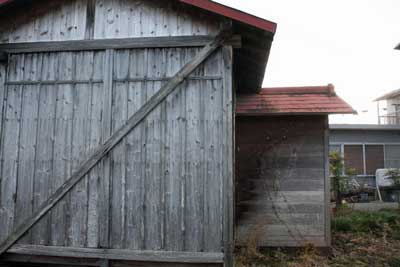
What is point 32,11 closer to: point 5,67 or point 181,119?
point 5,67

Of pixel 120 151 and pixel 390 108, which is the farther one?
pixel 390 108

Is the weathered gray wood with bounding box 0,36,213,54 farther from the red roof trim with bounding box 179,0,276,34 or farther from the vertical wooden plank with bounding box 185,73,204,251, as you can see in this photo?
the vertical wooden plank with bounding box 185,73,204,251

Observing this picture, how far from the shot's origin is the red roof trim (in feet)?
14.4

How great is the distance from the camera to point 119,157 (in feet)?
15.2

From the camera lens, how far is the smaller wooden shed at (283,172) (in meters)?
6.56

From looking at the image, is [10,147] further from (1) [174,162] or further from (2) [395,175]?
(2) [395,175]

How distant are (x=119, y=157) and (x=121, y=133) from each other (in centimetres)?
36

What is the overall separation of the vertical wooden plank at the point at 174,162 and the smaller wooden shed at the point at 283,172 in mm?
2277

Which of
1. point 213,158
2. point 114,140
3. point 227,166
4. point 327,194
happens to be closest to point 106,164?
point 114,140

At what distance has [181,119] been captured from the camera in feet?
15.1

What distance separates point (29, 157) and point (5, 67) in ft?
4.88

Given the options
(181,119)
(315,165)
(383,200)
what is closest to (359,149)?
(383,200)

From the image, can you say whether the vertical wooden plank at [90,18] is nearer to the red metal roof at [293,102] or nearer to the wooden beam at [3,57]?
the wooden beam at [3,57]

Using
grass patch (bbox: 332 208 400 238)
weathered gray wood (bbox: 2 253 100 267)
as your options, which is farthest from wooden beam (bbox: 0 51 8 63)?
grass patch (bbox: 332 208 400 238)
